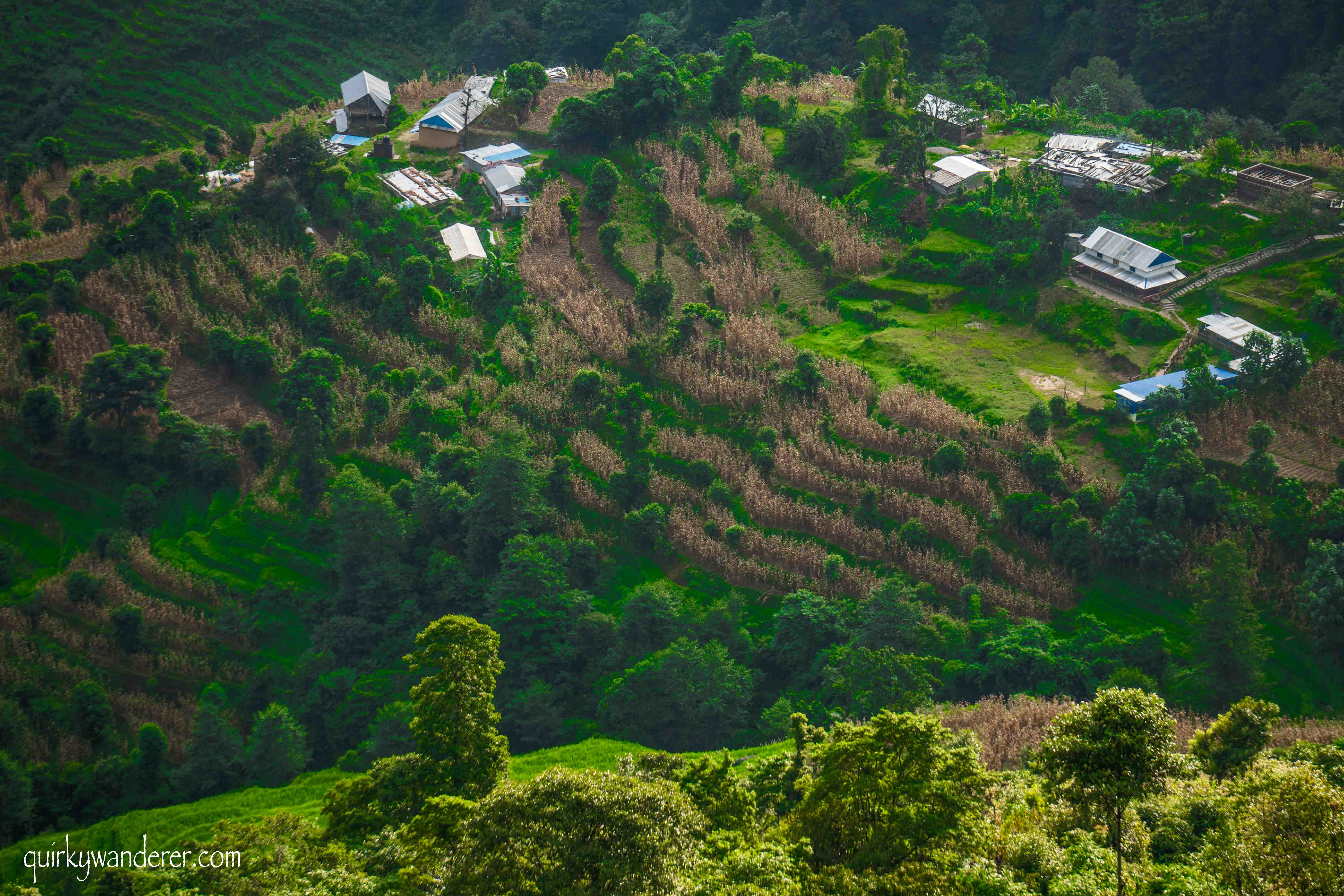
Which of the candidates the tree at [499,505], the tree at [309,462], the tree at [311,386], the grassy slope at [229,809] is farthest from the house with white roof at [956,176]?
the tree at [309,462]

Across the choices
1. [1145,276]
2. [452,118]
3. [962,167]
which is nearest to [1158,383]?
[1145,276]

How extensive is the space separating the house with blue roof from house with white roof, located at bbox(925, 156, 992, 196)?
12046 mm

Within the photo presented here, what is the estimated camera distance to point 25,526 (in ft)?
108

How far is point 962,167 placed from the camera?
130 feet

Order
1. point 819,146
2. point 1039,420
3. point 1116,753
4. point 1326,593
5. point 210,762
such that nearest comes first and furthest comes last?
point 1116,753, point 1326,593, point 210,762, point 1039,420, point 819,146

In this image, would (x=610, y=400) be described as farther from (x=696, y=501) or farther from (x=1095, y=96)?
(x=1095, y=96)

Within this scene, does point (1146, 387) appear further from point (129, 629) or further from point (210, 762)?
point (129, 629)

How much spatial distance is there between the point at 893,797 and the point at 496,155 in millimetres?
34830

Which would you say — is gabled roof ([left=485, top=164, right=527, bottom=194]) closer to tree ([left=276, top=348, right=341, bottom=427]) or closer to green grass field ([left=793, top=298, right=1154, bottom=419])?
tree ([left=276, top=348, right=341, bottom=427])

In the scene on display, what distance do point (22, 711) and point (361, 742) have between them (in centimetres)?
897

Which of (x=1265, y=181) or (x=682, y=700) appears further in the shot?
(x=1265, y=181)

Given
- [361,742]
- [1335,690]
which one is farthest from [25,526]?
[1335,690]

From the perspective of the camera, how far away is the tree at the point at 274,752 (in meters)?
25.7

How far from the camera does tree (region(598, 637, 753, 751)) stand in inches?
1001
